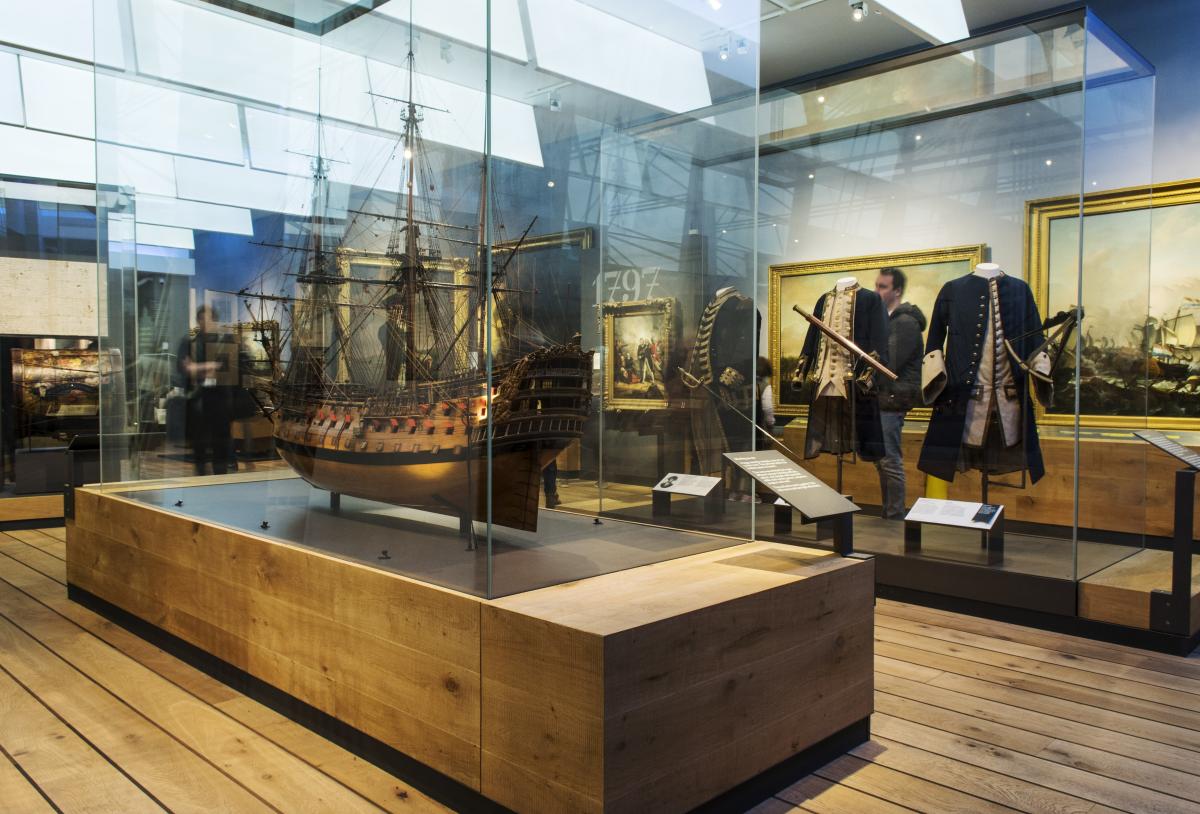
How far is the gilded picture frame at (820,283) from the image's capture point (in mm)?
5492

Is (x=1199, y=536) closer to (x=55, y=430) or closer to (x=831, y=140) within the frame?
(x=831, y=140)

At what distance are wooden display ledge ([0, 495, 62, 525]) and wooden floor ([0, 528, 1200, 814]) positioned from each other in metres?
3.55

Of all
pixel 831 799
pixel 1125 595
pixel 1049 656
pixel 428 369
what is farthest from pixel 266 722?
pixel 1125 595

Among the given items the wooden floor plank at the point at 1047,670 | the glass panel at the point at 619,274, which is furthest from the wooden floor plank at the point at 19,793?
the wooden floor plank at the point at 1047,670

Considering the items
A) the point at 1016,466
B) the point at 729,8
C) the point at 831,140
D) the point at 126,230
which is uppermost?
the point at 831,140

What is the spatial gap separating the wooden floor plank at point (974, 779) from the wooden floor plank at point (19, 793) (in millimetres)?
2388

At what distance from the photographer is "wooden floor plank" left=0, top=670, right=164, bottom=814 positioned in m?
2.40

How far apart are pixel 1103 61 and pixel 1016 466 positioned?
2267mm

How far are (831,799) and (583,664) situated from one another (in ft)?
3.23

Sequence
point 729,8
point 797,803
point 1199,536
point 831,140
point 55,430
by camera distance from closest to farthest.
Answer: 1. point 797,803
2. point 729,8
3. point 1199,536
4. point 831,140
5. point 55,430

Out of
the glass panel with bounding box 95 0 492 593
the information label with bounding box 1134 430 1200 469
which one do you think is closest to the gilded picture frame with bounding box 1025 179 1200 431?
the information label with bounding box 1134 430 1200 469

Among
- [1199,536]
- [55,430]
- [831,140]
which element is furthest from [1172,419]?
[55,430]

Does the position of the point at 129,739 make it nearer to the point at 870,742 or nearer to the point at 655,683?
the point at 655,683

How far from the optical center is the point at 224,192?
3246mm
